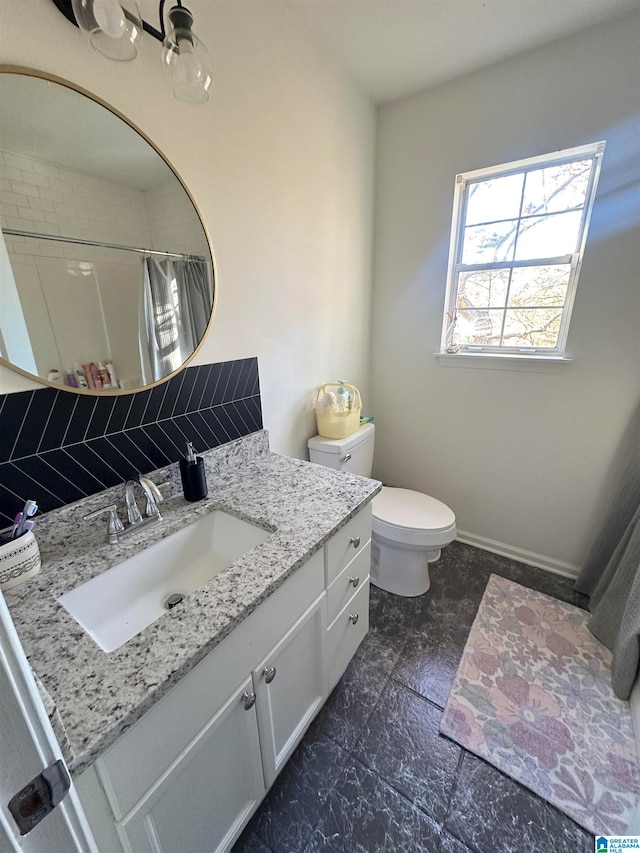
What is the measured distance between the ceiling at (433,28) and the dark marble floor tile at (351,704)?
8.22ft

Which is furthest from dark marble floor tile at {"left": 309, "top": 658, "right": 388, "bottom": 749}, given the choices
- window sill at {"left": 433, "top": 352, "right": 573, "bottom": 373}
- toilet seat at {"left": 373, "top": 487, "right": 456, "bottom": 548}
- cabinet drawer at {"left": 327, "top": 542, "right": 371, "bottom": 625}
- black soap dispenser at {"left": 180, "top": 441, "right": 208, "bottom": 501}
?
window sill at {"left": 433, "top": 352, "right": 573, "bottom": 373}

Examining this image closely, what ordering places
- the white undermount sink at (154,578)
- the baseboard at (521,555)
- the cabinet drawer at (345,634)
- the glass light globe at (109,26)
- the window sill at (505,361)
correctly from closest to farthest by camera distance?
1. the glass light globe at (109,26)
2. the white undermount sink at (154,578)
3. the cabinet drawer at (345,634)
4. the window sill at (505,361)
5. the baseboard at (521,555)

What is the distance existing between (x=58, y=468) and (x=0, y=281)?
0.45 m

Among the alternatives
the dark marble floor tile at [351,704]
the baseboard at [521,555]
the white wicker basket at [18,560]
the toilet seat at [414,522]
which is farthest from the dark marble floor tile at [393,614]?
the white wicker basket at [18,560]

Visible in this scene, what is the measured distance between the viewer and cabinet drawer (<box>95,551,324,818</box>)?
56cm

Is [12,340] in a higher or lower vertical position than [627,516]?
higher

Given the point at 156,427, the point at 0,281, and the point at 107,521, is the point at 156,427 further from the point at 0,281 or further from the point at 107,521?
the point at 0,281

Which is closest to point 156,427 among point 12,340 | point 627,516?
point 12,340

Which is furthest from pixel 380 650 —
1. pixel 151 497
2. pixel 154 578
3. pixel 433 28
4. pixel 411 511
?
pixel 433 28

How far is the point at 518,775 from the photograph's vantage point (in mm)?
1080

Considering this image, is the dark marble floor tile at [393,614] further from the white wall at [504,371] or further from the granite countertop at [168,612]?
the granite countertop at [168,612]

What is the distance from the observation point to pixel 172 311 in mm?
1084

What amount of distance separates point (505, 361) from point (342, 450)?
0.96 m

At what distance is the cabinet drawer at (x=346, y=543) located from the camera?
1028mm
